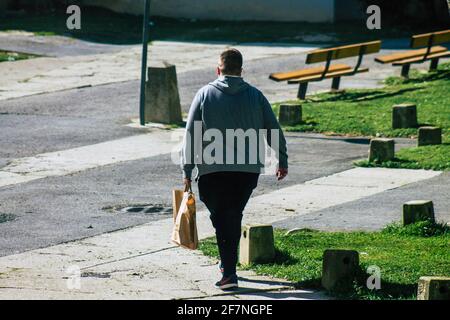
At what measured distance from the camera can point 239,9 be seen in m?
32.8

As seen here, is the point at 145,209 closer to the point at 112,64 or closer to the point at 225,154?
the point at 225,154

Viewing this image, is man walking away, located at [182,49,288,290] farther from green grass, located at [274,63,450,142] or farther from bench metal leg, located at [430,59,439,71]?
bench metal leg, located at [430,59,439,71]

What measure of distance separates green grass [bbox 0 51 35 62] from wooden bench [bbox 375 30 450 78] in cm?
752

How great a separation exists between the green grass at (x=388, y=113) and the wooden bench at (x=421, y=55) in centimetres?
39

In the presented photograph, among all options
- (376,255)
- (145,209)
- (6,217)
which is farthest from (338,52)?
(376,255)

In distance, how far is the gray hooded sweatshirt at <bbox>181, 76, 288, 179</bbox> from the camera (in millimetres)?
9531

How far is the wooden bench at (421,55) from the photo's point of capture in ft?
75.4

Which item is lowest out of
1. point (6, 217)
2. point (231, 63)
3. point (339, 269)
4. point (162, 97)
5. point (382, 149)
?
point (6, 217)

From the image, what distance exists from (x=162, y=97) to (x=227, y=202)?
31.1 feet

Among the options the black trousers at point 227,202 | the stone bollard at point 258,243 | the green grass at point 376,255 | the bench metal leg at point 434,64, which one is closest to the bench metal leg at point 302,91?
the bench metal leg at point 434,64

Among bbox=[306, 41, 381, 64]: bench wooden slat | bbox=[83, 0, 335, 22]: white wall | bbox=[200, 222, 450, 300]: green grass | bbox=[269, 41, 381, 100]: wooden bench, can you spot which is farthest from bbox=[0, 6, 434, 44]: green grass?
bbox=[200, 222, 450, 300]: green grass

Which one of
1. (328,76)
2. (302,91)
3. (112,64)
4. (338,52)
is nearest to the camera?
(302,91)

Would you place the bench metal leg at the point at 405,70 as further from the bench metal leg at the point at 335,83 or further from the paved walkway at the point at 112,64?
the bench metal leg at the point at 335,83
